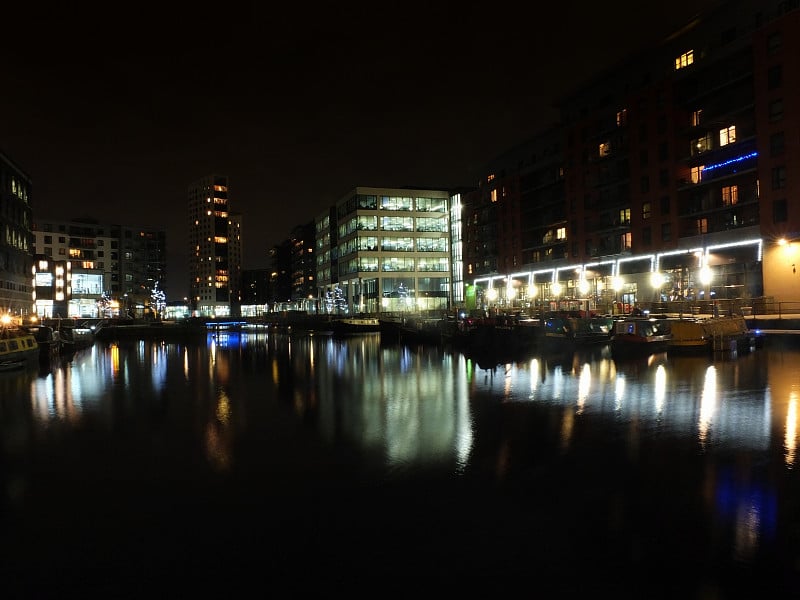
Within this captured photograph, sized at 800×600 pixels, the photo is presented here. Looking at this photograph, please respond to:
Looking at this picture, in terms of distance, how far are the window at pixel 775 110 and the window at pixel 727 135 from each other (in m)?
5.56

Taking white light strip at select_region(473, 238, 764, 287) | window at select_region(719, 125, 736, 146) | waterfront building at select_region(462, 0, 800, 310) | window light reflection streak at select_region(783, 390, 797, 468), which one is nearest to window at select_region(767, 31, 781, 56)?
waterfront building at select_region(462, 0, 800, 310)

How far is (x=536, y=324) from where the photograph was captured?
48094mm

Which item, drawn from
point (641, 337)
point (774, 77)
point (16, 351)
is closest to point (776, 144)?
point (774, 77)

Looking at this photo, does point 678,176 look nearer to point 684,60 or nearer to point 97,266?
point 684,60

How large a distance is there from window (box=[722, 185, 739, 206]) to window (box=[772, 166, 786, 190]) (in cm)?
571

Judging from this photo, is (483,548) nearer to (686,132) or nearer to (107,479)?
(107,479)

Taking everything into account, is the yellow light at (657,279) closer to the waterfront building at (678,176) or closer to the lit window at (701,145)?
the waterfront building at (678,176)

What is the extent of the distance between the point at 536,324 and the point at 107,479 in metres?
40.9

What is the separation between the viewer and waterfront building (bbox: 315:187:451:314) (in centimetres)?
11400

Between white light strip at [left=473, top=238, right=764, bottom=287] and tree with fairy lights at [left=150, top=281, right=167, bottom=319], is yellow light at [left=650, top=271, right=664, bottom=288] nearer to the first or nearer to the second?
white light strip at [left=473, top=238, right=764, bottom=287]

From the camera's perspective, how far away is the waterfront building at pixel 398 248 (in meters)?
114

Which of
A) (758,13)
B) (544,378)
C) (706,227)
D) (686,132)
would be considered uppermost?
(758,13)

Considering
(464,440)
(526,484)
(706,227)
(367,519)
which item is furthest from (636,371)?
(706,227)

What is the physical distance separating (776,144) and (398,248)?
7272 cm
